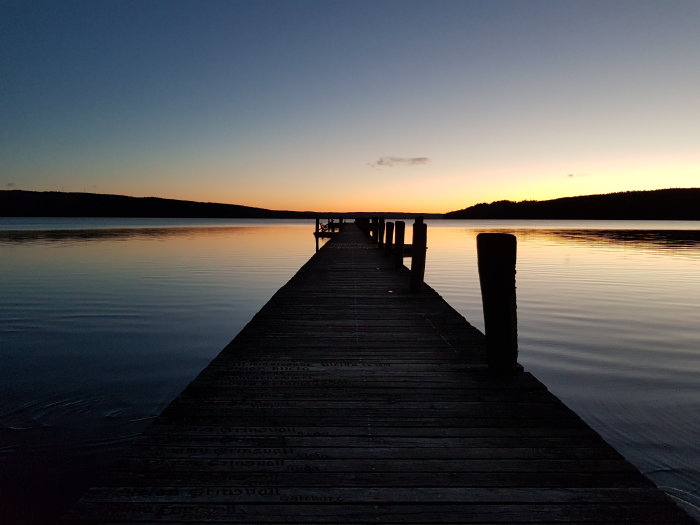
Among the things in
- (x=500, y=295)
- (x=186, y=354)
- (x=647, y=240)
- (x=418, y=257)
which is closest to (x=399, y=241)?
(x=418, y=257)

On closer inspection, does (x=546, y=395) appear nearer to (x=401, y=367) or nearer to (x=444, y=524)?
(x=401, y=367)

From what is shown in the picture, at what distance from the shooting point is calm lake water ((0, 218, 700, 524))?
487 cm

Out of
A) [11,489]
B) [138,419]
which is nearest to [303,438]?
[11,489]

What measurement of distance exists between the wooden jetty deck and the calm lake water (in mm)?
1847

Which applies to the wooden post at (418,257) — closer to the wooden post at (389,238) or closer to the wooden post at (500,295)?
the wooden post at (500,295)

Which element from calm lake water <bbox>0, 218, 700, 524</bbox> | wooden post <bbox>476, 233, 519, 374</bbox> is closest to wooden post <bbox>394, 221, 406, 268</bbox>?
calm lake water <bbox>0, 218, 700, 524</bbox>

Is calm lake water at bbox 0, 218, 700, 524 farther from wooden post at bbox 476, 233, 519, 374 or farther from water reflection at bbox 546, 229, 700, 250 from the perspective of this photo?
water reflection at bbox 546, 229, 700, 250

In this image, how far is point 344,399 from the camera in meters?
3.85

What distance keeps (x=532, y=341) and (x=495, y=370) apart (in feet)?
20.2

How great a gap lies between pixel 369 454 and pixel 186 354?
7.17m

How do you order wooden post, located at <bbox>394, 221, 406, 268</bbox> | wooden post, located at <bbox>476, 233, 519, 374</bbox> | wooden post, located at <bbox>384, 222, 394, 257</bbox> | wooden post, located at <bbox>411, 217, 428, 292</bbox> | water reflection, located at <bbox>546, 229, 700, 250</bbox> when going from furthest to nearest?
water reflection, located at <bbox>546, 229, 700, 250</bbox>
wooden post, located at <bbox>384, 222, 394, 257</bbox>
wooden post, located at <bbox>394, 221, 406, 268</bbox>
wooden post, located at <bbox>411, 217, 428, 292</bbox>
wooden post, located at <bbox>476, 233, 519, 374</bbox>

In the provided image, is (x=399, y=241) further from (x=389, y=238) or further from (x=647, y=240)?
(x=647, y=240)

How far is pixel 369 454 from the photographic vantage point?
9.62ft

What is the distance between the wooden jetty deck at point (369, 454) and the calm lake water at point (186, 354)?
185 centimetres
